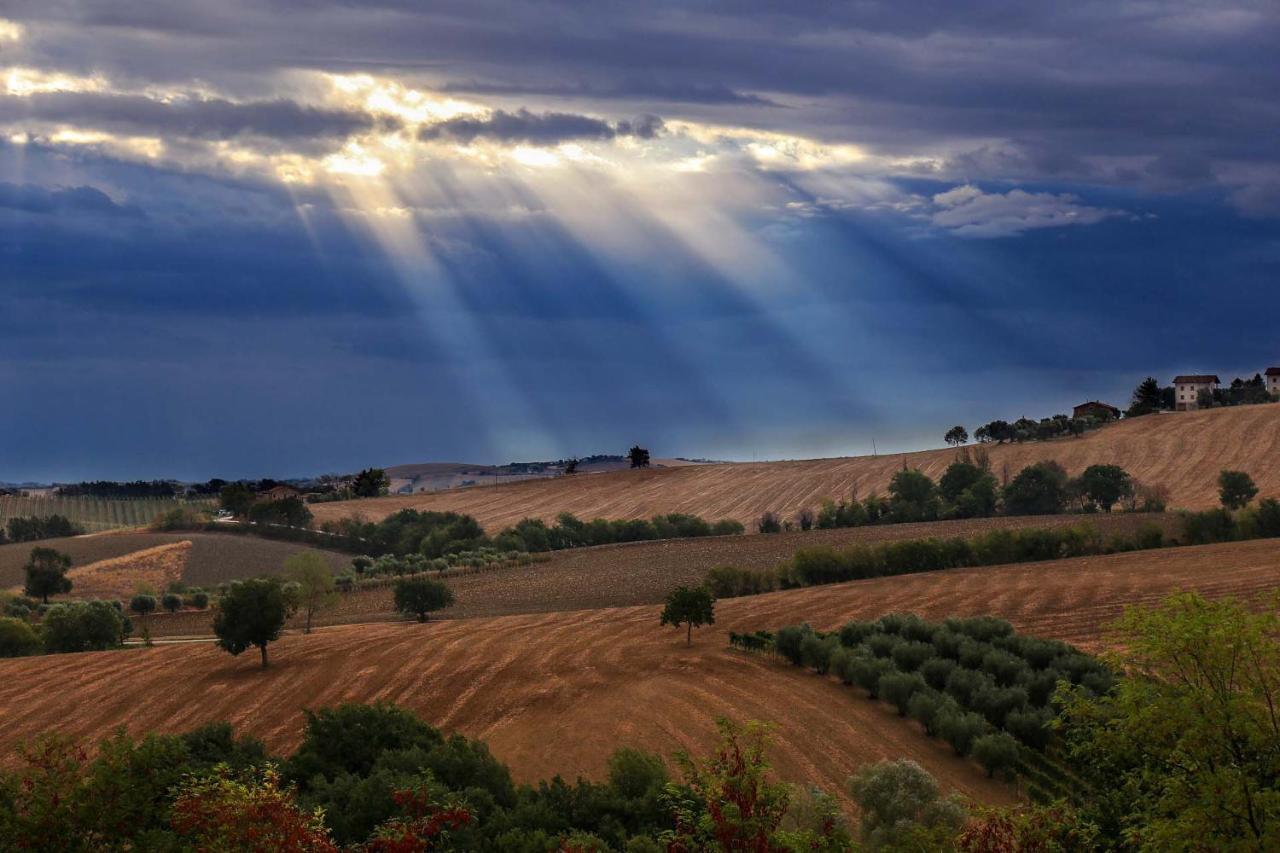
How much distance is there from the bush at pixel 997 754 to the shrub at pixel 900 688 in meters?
5.26

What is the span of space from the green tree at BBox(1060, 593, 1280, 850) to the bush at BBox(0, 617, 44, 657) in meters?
58.9

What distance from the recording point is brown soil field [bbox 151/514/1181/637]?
73.7m

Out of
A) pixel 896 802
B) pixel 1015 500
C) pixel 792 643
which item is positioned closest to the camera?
pixel 896 802

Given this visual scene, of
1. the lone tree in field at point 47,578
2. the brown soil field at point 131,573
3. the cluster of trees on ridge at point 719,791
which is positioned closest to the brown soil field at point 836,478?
the brown soil field at point 131,573

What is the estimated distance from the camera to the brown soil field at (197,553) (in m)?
98.9

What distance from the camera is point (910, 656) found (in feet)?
159

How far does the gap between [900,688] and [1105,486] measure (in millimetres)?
67564

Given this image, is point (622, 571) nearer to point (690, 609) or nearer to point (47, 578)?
point (690, 609)

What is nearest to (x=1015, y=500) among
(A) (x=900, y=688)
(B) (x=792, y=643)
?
(B) (x=792, y=643)

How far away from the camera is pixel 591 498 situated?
478ft

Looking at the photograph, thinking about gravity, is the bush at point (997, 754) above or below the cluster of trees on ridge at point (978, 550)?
below

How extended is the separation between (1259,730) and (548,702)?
105ft

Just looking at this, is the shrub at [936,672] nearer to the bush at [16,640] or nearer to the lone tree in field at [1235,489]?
the bush at [16,640]

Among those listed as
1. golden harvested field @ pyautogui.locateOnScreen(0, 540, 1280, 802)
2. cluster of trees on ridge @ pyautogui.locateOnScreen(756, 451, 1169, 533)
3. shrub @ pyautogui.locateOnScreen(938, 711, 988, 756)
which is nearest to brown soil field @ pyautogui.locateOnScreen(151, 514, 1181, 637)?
cluster of trees on ridge @ pyautogui.locateOnScreen(756, 451, 1169, 533)
